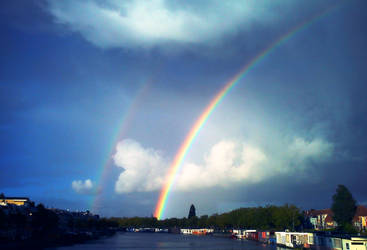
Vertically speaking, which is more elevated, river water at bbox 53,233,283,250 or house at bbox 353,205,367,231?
house at bbox 353,205,367,231

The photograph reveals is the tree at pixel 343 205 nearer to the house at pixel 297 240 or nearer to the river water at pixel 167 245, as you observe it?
the river water at pixel 167 245

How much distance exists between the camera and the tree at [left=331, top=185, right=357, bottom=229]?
114188 millimetres

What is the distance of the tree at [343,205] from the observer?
114 meters

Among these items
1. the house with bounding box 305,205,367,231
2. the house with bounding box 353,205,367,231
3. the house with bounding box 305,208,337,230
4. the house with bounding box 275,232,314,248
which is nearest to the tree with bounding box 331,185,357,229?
the house with bounding box 305,205,367,231

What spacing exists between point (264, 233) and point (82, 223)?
97.4 meters

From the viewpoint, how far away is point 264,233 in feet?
388

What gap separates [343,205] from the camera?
114938 mm

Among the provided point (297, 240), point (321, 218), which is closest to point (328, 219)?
point (321, 218)

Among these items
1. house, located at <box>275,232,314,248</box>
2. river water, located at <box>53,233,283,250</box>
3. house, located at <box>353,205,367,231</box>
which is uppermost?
house, located at <box>353,205,367,231</box>

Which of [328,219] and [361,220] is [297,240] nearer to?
[361,220]

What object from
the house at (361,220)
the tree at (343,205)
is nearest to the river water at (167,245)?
the tree at (343,205)

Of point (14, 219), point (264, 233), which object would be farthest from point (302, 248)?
point (14, 219)

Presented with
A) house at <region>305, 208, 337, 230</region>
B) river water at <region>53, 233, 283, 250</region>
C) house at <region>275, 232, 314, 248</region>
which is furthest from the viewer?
house at <region>305, 208, 337, 230</region>

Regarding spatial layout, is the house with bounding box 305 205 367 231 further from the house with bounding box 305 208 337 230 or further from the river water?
the river water
